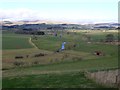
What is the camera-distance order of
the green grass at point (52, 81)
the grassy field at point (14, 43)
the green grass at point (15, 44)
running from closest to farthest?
1. the green grass at point (52, 81)
2. the green grass at point (15, 44)
3. the grassy field at point (14, 43)

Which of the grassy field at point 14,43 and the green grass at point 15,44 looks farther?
the grassy field at point 14,43

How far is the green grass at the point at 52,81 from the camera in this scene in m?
19.1

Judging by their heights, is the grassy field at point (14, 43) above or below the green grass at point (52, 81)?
above

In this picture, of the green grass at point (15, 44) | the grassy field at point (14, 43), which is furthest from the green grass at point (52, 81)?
the green grass at point (15, 44)

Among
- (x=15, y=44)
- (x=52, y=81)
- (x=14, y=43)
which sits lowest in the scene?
(x=52, y=81)

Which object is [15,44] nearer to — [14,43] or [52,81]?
[14,43]

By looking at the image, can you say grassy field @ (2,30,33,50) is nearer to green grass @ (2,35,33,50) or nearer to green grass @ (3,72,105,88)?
green grass @ (2,35,33,50)

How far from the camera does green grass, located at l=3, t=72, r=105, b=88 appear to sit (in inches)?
751

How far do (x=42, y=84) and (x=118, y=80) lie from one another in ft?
16.9

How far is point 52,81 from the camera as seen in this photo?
2088 cm

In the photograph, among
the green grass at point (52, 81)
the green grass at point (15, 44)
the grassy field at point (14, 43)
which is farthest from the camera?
the grassy field at point (14, 43)

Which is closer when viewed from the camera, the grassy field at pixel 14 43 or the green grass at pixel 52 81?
the green grass at pixel 52 81

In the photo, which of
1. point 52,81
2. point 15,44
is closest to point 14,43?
point 15,44

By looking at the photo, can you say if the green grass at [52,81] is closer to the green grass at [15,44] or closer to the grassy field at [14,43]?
the grassy field at [14,43]
